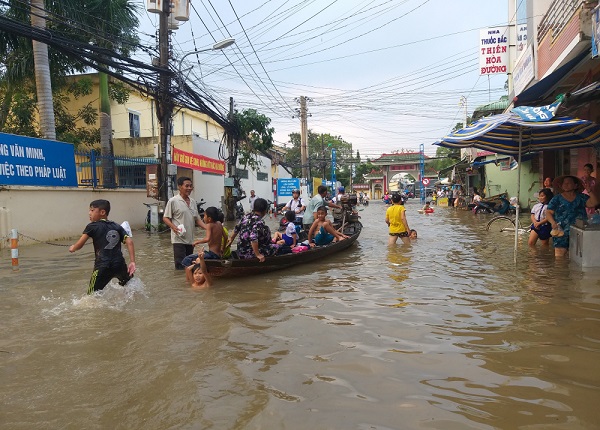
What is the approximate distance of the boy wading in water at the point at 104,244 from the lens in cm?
528

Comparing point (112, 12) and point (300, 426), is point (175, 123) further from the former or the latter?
point (300, 426)

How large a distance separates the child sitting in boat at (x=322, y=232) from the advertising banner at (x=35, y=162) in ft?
25.9

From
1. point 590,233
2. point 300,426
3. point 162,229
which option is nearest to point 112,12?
point 162,229

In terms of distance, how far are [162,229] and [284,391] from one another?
13269mm

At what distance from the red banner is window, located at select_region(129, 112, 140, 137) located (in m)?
5.51

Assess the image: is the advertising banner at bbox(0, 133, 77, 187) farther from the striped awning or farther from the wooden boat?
the striped awning

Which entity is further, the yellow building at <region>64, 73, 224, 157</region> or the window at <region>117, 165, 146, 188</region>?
the yellow building at <region>64, 73, 224, 157</region>

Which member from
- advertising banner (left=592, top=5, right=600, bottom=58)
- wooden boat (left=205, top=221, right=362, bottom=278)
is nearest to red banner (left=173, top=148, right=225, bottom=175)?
wooden boat (left=205, top=221, right=362, bottom=278)

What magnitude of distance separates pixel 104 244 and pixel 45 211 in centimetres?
844

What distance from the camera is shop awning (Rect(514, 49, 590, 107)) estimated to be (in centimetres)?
865

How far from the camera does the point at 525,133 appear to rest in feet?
29.7

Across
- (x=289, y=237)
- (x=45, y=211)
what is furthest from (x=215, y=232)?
(x=45, y=211)

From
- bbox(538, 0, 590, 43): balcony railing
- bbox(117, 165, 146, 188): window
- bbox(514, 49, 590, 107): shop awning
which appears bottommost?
bbox(117, 165, 146, 188): window

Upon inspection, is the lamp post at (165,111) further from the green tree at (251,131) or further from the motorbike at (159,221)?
the green tree at (251,131)
